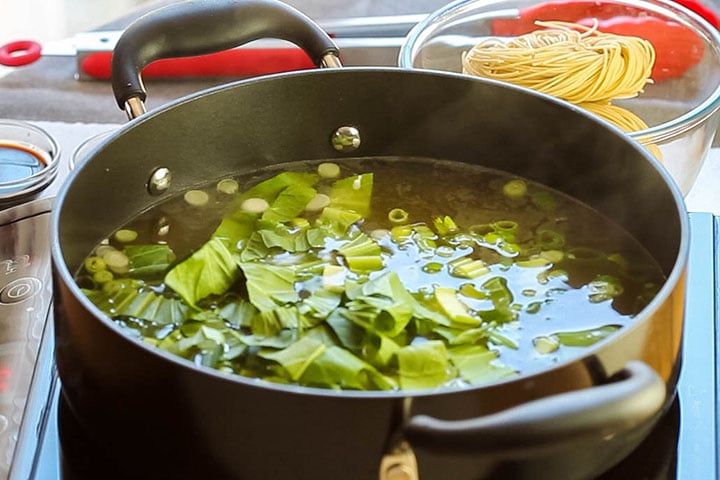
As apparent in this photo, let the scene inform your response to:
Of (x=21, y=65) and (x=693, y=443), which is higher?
(x=693, y=443)

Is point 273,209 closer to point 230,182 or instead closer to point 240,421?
point 230,182

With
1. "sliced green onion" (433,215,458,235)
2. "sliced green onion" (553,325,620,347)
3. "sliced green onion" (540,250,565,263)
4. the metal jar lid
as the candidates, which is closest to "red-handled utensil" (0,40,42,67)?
the metal jar lid

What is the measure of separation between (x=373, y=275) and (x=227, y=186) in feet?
0.79

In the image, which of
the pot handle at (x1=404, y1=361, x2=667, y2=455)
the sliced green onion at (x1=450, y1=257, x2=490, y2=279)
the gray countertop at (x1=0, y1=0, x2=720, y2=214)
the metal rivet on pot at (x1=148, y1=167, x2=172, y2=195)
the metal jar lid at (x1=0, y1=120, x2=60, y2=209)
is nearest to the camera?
the pot handle at (x1=404, y1=361, x2=667, y2=455)

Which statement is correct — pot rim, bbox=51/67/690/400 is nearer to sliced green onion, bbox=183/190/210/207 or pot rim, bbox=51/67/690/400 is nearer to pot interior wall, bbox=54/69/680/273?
pot interior wall, bbox=54/69/680/273

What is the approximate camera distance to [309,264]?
0.94 meters

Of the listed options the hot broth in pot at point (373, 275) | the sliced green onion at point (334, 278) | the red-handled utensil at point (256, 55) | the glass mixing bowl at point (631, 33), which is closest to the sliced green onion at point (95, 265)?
the hot broth in pot at point (373, 275)

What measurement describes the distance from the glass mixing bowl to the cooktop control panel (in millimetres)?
522

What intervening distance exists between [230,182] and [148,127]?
144 mm

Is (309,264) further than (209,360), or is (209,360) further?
(309,264)

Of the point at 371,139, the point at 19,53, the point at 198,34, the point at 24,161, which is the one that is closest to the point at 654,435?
the point at 371,139

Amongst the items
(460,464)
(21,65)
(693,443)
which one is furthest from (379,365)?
(21,65)

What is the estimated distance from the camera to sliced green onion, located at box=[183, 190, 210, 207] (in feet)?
3.48

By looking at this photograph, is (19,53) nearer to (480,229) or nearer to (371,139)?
(371,139)
